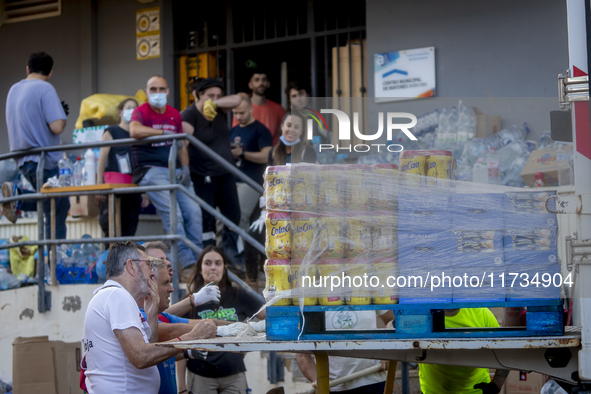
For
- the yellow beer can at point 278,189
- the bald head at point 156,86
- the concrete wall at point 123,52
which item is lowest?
the yellow beer can at point 278,189

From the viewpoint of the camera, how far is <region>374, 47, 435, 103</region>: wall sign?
25.6 feet

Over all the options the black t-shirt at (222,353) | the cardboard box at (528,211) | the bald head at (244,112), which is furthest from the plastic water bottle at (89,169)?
the cardboard box at (528,211)

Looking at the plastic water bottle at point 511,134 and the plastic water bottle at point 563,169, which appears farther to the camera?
the plastic water bottle at point 511,134

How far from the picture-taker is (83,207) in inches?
318

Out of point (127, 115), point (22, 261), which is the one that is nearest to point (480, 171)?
point (127, 115)

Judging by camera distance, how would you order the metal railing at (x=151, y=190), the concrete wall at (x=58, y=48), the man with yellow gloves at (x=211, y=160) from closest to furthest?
the metal railing at (x=151, y=190) → the man with yellow gloves at (x=211, y=160) → the concrete wall at (x=58, y=48)

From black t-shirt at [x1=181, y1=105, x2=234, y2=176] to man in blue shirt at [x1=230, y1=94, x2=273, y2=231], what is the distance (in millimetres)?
303

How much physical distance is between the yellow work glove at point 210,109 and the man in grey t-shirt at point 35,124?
152 cm

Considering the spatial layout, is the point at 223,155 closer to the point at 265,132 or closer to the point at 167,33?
the point at 265,132

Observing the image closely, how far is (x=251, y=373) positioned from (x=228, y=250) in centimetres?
170

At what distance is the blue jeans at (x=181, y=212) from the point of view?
250 inches

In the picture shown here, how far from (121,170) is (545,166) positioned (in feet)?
13.6

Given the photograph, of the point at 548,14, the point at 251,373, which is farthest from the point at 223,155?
the point at 548,14

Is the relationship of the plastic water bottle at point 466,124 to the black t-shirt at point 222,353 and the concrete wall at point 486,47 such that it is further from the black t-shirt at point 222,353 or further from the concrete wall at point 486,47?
the black t-shirt at point 222,353
